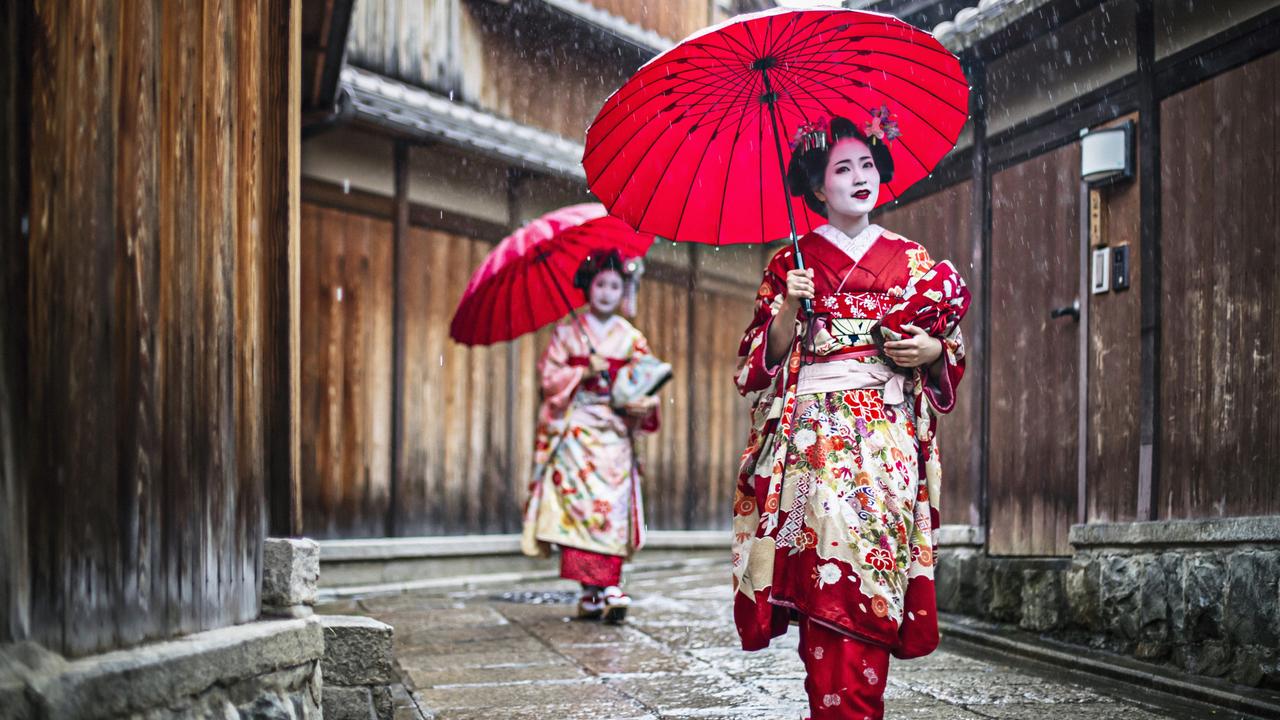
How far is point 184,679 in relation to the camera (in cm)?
306

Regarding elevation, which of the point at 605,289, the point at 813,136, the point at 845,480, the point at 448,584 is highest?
the point at 813,136

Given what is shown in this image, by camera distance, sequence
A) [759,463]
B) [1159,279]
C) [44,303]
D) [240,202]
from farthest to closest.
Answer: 1. [1159,279]
2. [759,463]
3. [240,202]
4. [44,303]

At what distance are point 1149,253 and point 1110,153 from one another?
599 millimetres

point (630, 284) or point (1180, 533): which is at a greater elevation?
point (630, 284)

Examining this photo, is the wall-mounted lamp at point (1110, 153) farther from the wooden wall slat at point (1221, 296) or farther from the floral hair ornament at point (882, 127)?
the floral hair ornament at point (882, 127)

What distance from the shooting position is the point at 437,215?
11094 mm

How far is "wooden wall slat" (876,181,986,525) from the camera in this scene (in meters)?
8.23

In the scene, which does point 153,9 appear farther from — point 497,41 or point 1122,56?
point 497,41

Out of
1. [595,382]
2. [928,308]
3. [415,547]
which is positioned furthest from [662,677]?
[415,547]

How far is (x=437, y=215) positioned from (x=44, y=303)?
8.39m

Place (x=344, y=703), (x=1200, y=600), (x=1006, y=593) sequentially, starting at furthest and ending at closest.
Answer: (x=1006, y=593)
(x=1200, y=600)
(x=344, y=703)

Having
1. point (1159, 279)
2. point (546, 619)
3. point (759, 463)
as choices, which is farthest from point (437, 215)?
point (759, 463)

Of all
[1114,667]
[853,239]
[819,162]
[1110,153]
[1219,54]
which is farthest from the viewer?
[1110,153]

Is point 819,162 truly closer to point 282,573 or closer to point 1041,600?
point 282,573
